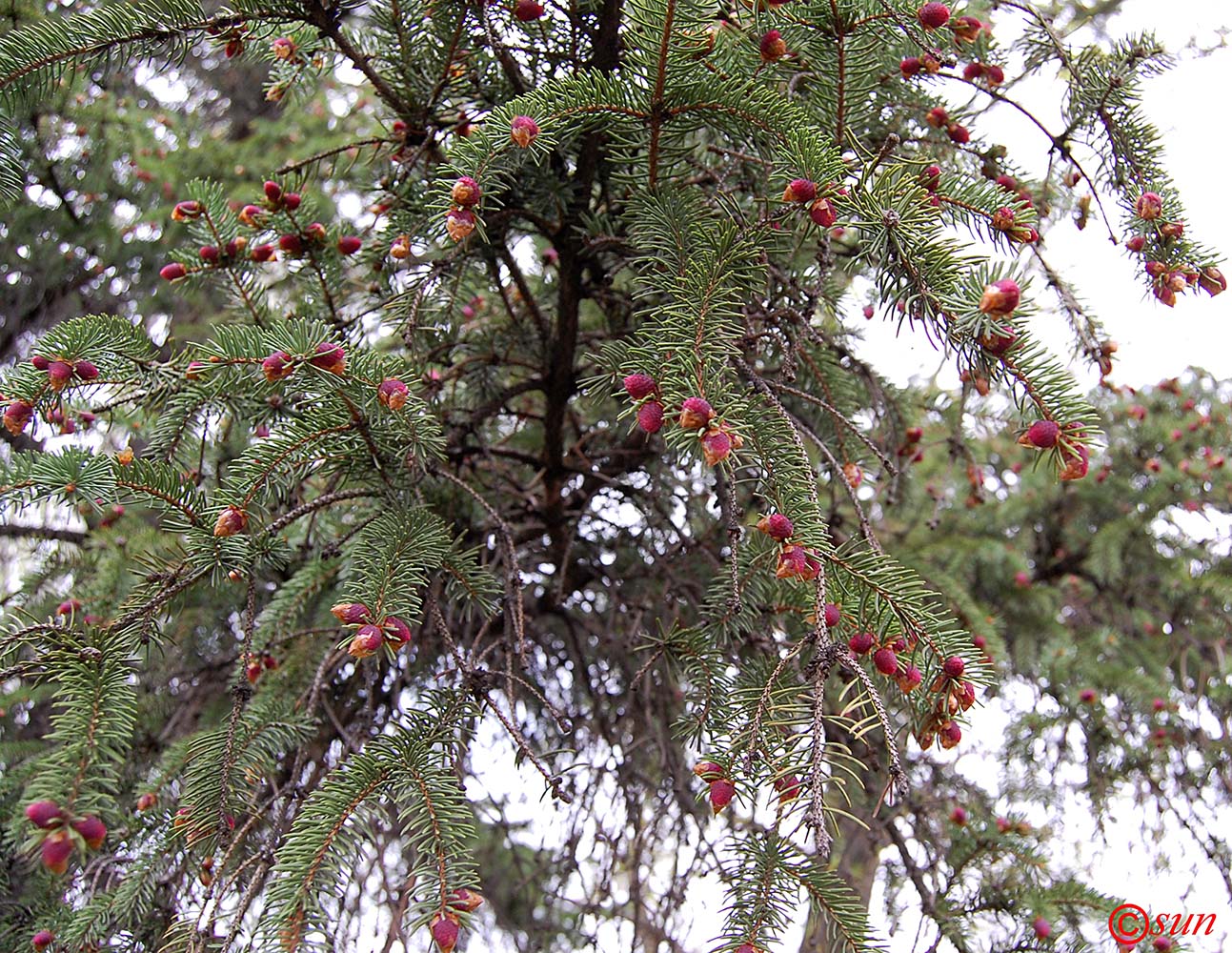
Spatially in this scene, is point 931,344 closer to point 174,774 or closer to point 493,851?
point 174,774

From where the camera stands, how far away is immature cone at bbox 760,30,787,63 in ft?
3.16

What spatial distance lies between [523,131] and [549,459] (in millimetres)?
708

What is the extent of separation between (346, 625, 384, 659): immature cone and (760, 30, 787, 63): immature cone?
0.75 meters

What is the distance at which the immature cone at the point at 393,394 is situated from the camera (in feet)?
3.04

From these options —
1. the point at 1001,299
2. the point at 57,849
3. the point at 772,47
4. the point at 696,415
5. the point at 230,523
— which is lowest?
the point at 57,849

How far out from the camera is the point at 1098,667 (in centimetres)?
229

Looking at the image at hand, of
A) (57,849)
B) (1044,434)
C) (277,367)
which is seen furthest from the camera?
(277,367)

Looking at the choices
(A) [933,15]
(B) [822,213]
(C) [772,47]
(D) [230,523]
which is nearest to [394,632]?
(D) [230,523]

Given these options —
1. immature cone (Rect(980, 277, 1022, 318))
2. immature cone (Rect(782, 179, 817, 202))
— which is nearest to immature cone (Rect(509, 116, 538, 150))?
immature cone (Rect(782, 179, 817, 202))

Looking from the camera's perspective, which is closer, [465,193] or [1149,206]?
[465,193]

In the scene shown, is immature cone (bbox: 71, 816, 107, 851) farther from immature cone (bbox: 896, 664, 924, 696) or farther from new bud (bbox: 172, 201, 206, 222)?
new bud (bbox: 172, 201, 206, 222)

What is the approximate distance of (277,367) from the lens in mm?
909

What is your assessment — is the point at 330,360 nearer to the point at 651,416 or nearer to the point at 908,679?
the point at 651,416

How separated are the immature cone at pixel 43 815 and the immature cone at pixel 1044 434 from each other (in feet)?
2.93
